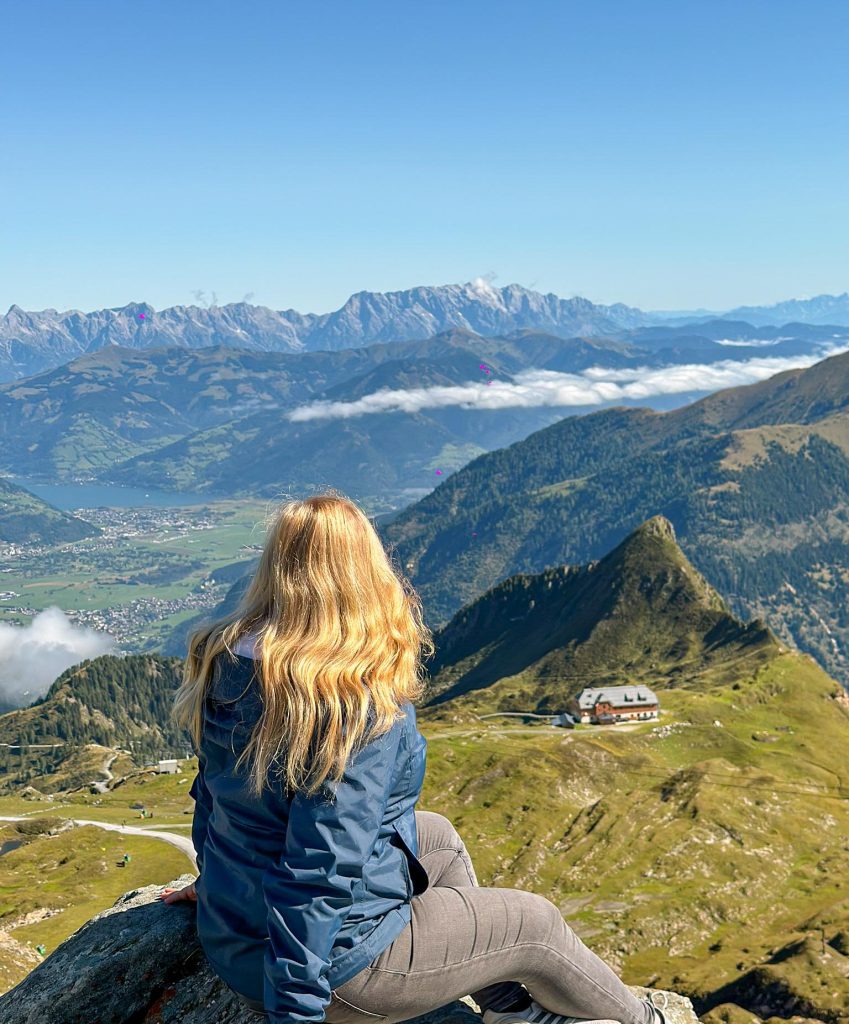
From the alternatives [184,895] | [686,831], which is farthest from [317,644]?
[686,831]

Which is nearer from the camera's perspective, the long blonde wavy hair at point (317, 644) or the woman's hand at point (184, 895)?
the long blonde wavy hair at point (317, 644)

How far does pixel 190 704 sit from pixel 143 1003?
684 cm

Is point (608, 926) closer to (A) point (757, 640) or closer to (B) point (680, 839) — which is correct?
(B) point (680, 839)

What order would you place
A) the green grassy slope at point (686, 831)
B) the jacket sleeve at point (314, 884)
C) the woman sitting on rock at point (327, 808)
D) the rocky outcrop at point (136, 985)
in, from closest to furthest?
the jacket sleeve at point (314, 884), the woman sitting on rock at point (327, 808), the rocky outcrop at point (136, 985), the green grassy slope at point (686, 831)

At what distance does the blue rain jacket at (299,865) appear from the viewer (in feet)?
29.4

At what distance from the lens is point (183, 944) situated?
14.2 meters

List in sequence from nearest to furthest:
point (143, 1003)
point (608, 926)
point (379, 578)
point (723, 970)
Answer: point (379, 578) → point (143, 1003) → point (723, 970) → point (608, 926)

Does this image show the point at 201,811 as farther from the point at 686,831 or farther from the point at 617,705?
the point at 617,705

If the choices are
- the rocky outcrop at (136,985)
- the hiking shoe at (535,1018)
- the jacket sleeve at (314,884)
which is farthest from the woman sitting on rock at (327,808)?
the rocky outcrop at (136,985)

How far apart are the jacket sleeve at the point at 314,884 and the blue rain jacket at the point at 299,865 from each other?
1 centimetres

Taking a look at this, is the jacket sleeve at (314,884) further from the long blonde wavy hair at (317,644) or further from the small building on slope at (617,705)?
the small building on slope at (617,705)

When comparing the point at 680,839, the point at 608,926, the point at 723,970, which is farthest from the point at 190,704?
the point at 680,839

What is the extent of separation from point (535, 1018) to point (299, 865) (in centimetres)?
493

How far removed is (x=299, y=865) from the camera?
29.7 feet
